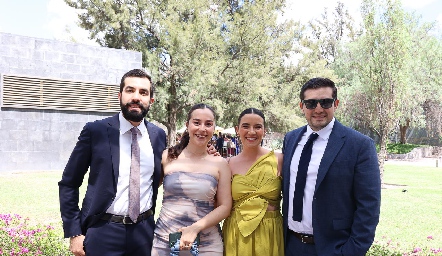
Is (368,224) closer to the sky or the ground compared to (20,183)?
closer to the sky

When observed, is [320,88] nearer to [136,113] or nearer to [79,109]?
[136,113]

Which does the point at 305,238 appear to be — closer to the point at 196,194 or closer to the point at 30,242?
the point at 196,194

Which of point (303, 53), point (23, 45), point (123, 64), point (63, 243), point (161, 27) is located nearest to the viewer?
point (63, 243)

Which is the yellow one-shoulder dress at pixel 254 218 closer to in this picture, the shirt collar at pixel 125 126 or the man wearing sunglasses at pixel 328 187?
the man wearing sunglasses at pixel 328 187

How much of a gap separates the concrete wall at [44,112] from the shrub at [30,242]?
973 cm

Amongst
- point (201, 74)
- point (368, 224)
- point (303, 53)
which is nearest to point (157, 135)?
point (368, 224)

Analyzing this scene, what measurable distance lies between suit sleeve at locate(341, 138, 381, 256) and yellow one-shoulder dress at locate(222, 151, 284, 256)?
2.05 feet

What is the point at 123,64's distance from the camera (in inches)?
723

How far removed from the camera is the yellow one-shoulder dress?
3.32 m

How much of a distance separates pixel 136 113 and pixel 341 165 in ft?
4.99

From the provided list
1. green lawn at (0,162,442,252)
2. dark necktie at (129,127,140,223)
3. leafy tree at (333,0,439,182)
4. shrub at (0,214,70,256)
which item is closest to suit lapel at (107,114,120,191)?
dark necktie at (129,127,140,223)

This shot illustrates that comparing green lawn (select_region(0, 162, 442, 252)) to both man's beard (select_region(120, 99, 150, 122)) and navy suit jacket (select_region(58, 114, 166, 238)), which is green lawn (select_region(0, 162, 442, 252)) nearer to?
navy suit jacket (select_region(58, 114, 166, 238))

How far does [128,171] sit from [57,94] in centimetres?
1488

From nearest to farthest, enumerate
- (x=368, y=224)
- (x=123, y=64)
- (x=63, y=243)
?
(x=368, y=224), (x=63, y=243), (x=123, y=64)
